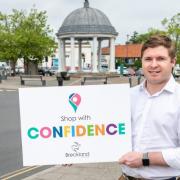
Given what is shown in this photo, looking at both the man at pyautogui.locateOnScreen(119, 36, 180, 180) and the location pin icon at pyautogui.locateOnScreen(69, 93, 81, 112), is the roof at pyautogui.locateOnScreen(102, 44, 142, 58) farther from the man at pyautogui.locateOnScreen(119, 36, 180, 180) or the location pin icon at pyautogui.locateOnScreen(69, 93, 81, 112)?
the man at pyautogui.locateOnScreen(119, 36, 180, 180)

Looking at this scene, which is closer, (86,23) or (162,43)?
(162,43)

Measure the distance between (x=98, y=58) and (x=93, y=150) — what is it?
55309mm

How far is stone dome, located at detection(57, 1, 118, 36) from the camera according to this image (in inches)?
2172

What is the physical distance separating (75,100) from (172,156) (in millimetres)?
857

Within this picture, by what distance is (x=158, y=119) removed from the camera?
2.95 meters

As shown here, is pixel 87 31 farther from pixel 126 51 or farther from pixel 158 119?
pixel 158 119

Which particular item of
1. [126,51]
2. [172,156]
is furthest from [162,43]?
[126,51]

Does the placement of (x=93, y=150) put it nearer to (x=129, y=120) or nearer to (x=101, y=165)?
(x=129, y=120)

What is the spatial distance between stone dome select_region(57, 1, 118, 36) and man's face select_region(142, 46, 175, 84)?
5211 centimetres

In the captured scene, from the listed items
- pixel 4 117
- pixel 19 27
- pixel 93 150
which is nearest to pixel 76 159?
pixel 93 150

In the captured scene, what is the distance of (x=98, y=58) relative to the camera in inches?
2303

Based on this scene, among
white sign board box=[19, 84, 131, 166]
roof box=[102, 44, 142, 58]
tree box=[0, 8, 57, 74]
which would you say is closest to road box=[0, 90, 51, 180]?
white sign board box=[19, 84, 131, 166]

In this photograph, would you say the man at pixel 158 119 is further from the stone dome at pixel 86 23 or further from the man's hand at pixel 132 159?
the stone dome at pixel 86 23

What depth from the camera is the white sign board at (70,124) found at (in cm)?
334
